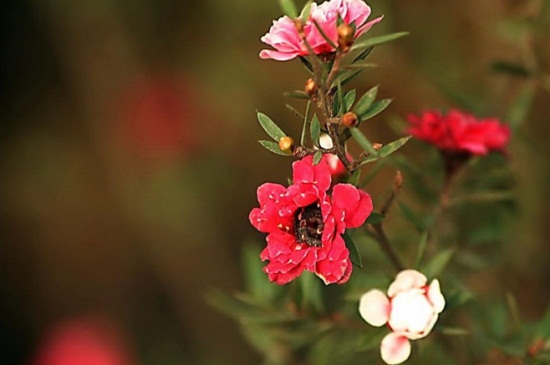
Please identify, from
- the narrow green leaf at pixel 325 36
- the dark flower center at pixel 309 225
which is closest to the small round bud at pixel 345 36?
the narrow green leaf at pixel 325 36

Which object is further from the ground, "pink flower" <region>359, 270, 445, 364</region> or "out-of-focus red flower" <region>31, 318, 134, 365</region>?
"pink flower" <region>359, 270, 445, 364</region>

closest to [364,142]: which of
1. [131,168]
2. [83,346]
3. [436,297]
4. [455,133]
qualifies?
[436,297]

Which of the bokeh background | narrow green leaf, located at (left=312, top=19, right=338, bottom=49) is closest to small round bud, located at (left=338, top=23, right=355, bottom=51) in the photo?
narrow green leaf, located at (left=312, top=19, right=338, bottom=49)

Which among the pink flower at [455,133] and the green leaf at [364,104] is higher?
the green leaf at [364,104]

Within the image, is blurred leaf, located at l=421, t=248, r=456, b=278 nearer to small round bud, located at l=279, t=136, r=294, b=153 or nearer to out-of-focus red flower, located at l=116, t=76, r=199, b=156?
small round bud, located at l=279, t=136, r=294, b=153

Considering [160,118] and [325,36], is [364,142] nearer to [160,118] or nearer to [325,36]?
[325,36]

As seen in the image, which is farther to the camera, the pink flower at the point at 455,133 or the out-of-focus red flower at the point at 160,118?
the out-of-focus red flower at the point at 160,118

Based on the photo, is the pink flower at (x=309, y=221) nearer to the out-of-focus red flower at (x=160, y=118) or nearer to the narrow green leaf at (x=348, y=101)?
the narrow green leaf at (x=348, y=101)

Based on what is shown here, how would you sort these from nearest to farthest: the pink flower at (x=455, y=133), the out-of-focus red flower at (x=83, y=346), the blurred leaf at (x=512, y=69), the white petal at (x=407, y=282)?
the white petal at (x=407, y=282)
the pink flower at (x=455, y=133)
the blurred leaf at (x=512, y=69)
the out-of-focus red flower at (x=83, y=346)

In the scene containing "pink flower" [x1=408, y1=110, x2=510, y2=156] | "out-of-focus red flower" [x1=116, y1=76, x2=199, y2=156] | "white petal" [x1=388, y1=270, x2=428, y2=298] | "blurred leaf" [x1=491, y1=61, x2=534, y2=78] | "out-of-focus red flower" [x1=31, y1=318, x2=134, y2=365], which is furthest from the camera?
"out-of-focus red flower" [x1=116, y1=76, x2=199, y2=156]
